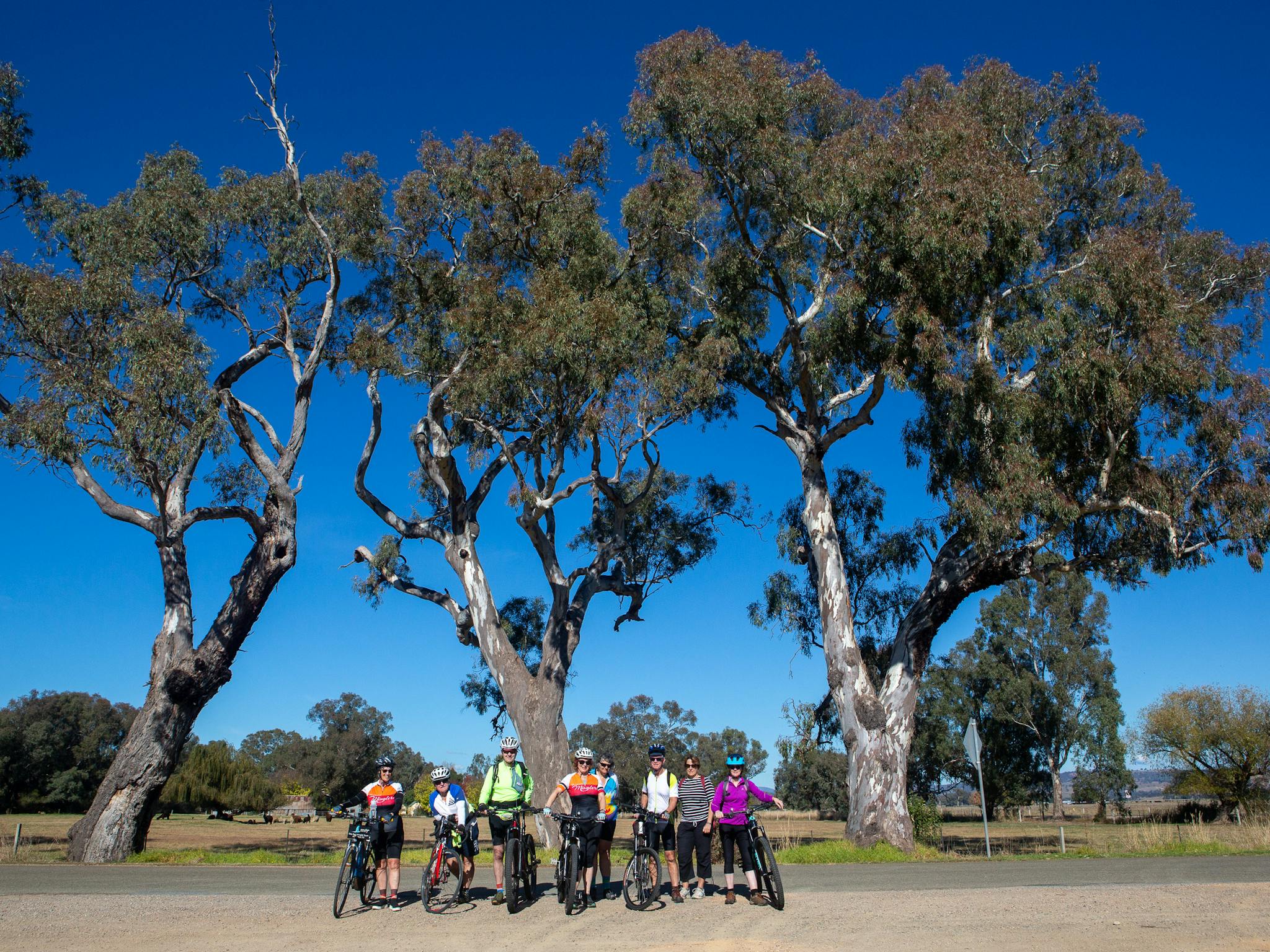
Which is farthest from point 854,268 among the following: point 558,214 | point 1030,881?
point 1030,881

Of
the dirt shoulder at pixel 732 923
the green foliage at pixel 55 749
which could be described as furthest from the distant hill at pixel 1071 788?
the green foliage at pixel 55 749

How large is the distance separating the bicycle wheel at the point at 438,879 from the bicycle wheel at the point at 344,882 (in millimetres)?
677

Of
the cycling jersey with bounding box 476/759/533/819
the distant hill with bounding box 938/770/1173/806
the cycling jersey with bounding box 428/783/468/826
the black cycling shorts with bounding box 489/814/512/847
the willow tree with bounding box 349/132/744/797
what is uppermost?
the willow tree with bounding box 349/132/744/797

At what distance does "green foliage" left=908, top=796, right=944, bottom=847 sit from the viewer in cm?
1858

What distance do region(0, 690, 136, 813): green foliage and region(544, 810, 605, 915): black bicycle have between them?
168 ft

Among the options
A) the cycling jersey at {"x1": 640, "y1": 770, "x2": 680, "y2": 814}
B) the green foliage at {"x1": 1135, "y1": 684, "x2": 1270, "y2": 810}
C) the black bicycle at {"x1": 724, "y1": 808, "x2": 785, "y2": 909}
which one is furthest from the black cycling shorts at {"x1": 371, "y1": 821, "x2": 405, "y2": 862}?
the green foliage at {"x1": 1135, "y1": 684, "x2": 1270, "y2": 810}

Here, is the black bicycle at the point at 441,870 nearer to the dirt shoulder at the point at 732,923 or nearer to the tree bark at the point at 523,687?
the dirt shoulder at the point at 732,923

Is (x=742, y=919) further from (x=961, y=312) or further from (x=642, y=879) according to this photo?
(x=961, y=312)

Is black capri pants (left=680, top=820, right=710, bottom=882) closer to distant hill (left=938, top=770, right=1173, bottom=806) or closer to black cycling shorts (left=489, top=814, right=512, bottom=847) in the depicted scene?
black cycling shorts (left=489, top=814, right=512, bottom=847)

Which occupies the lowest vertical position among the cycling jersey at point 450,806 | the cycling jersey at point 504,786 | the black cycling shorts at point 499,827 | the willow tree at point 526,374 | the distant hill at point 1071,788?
the distant hill at point 1071,788

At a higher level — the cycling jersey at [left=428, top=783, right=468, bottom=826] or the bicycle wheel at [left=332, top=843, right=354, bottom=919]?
the cycling jersey at [left=428, top=783, right=468, bottom=826]

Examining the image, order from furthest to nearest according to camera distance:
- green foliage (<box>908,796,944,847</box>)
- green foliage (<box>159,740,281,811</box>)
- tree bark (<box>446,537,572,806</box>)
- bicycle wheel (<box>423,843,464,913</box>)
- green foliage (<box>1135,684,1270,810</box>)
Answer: green foliage (<box>159,740,281,811</box>)
green foliage (<box>1135,684,1270,810</box>)
tree bark (<box>446,537,572,806</box>)
green foliage (<box>908,796,944,847</box>)
bicycle wheel (<box>423,843,464,913</box>)

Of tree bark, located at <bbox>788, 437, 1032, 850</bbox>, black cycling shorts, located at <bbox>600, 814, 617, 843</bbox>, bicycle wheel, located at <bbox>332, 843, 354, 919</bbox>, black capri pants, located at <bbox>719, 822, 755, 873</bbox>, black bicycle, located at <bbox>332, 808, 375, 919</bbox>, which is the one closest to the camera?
bicycle wheel, located at <bbox>332, 843, 354, 919</bbox>

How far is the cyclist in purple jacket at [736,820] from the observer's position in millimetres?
8789
